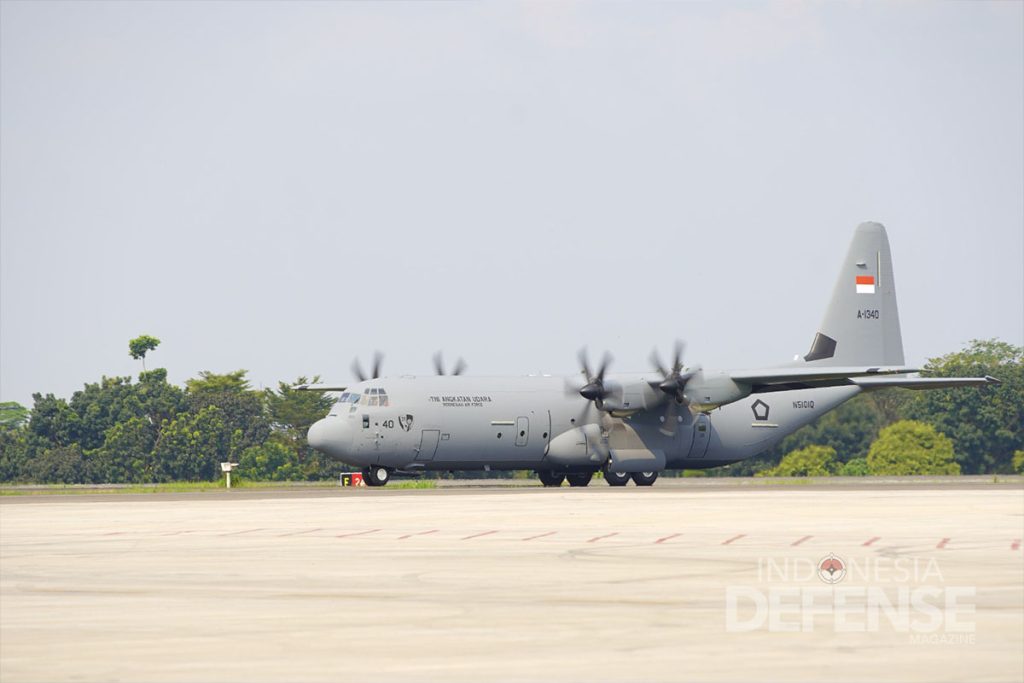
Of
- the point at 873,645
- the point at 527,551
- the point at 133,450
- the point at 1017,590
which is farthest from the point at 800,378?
the point at 133,450

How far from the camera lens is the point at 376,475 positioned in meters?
53.5

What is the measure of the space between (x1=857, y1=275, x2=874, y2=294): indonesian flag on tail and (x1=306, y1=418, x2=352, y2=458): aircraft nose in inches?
976

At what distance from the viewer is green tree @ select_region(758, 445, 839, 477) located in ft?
249

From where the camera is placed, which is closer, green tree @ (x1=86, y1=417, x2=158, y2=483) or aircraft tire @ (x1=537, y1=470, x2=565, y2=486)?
aircraft tire @ (x1=537, y1=470, x2=565, y2=486)

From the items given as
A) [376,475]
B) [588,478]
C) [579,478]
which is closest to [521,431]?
[579,478]

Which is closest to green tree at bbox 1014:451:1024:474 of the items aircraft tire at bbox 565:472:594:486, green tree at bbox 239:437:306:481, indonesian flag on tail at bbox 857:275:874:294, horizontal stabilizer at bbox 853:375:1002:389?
indonesian flag on tail at bbox 857:275:874:294

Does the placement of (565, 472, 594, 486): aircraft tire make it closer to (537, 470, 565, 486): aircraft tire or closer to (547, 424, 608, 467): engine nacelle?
(537, 470, 565, 486): aircraft tire

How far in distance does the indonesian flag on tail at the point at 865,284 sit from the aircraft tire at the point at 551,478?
16211mm

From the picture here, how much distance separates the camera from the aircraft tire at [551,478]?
57281mm

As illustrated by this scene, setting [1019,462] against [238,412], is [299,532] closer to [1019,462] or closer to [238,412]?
[1019,462]

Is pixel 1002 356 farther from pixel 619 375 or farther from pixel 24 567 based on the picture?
pixel 24 567

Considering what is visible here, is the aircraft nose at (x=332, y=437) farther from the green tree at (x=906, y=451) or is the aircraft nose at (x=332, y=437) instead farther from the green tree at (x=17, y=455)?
the green tree at (x=17, y=455)

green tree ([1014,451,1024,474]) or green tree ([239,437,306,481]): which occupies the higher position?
green tree ([239,437,306,481])

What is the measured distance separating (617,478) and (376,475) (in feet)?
32.1
